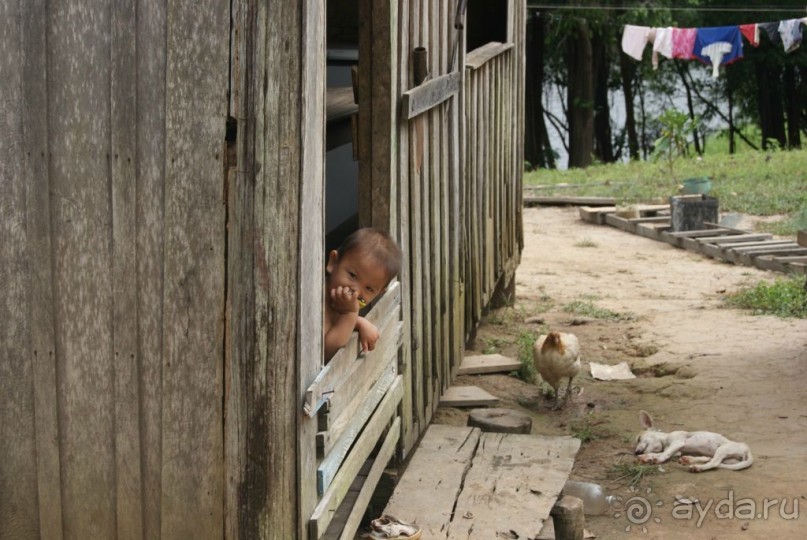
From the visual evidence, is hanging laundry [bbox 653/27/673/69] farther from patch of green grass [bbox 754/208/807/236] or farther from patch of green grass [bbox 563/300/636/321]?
patch of green grass [bbox 563/300/636/321]

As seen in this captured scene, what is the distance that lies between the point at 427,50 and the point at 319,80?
2052mm

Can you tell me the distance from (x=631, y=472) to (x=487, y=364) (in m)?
2.07

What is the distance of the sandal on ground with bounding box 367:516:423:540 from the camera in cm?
420

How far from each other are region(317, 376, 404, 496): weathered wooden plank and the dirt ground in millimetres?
1111

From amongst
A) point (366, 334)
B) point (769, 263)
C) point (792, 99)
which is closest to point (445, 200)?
point (366, 334)

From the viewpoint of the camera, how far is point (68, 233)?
313cm

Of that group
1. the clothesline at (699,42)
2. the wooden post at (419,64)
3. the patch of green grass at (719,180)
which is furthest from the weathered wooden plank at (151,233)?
the clothesline at (699,42)

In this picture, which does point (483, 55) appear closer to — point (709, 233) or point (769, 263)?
point (769, 263)

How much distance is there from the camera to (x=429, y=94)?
210 inches

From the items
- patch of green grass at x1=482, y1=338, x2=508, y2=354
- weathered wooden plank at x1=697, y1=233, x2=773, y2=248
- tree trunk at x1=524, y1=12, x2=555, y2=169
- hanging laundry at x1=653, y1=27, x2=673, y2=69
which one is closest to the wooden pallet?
weathered wooden plank at x1=697, y1=233, x2=773, y2=248

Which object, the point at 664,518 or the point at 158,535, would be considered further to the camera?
the point at 664,518

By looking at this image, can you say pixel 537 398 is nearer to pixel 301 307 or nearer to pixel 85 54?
pixel 301 307

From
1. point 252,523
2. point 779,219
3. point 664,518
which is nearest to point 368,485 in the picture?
point 252,523

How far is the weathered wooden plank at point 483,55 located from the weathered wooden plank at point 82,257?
4.09 meters
